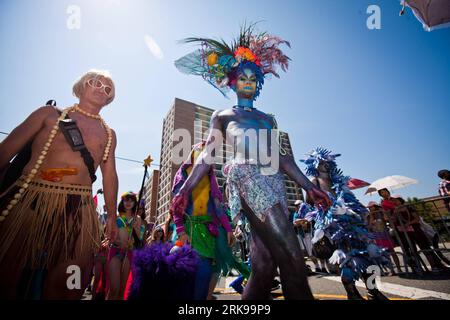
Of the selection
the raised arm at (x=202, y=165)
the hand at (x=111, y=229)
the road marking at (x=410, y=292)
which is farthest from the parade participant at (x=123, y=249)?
the road marking at (x=410, y=292)

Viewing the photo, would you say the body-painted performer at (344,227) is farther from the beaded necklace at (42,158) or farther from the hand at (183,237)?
the beaded necklace at (42,158)

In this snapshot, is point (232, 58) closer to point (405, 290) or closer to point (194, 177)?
point (194, 177)

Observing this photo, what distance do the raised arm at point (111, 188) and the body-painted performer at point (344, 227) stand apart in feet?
8.58

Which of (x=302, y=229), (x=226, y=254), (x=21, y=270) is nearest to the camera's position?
(x=21, y=270)

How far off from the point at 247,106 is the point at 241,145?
2.02 feet

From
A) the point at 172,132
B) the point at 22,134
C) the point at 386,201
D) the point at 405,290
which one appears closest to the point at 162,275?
the point at 22,134

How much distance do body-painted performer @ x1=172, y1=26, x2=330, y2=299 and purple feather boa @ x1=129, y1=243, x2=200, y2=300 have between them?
37 cm

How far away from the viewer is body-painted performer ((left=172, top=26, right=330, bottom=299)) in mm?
1515

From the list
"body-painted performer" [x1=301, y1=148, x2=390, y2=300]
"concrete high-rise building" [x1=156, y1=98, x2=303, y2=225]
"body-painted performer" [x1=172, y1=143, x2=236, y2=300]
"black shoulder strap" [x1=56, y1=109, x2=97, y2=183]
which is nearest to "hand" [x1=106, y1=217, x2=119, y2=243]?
"black shoulder strap" [x1=56, y1=109, x2=97, y2=183]

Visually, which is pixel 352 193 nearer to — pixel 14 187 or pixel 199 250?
pixel 199 250

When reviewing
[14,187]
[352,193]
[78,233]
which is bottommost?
[78,233]
